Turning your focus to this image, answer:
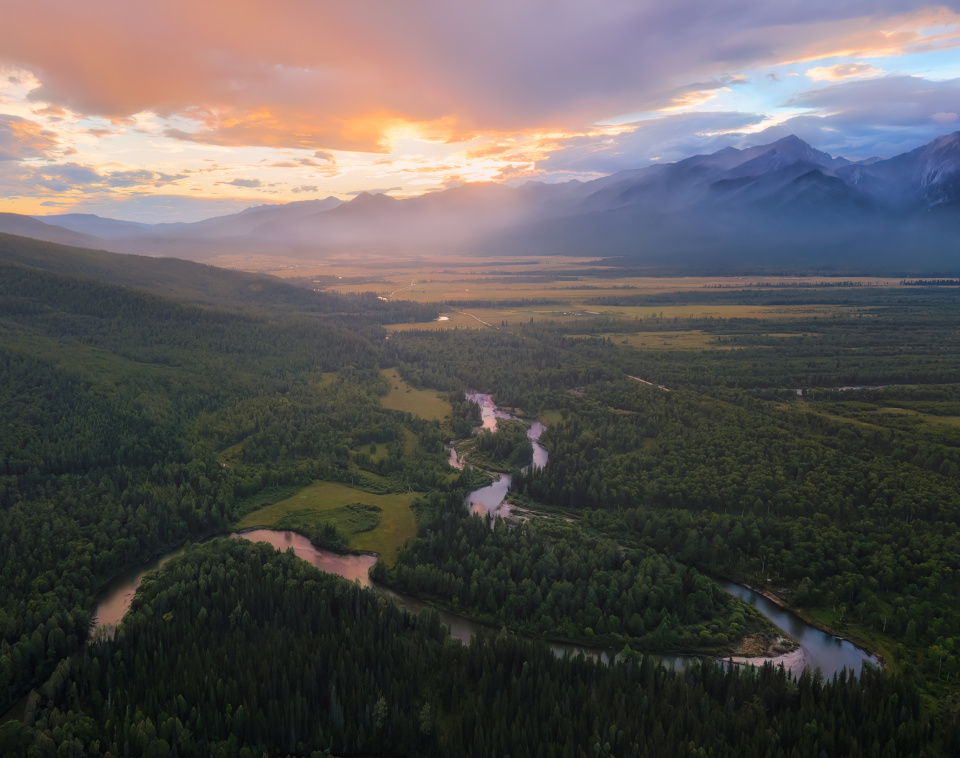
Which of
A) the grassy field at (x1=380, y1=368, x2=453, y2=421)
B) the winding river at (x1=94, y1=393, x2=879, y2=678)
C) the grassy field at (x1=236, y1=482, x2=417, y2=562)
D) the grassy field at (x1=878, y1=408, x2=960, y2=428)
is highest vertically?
the grassy field at (x1=380, y1=368, x2=453, y2=421)

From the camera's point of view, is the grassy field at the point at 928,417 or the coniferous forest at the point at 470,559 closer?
the coniferous forest at the point at 470,559

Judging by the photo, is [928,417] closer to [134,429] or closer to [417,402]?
[417,402]

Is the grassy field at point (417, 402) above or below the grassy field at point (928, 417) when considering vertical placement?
above

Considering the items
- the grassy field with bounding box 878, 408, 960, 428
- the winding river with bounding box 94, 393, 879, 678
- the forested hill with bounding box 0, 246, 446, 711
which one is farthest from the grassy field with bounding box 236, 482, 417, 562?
the grassy field with bounding box 878, 408, 960, 428

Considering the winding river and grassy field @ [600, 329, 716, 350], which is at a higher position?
grassy field @ [600, 329, 716, 350]

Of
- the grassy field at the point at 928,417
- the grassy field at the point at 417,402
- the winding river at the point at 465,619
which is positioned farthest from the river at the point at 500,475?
the grassy field at the point at 928,417

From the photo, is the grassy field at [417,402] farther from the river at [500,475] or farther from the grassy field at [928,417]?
the grassy field at [928,417]

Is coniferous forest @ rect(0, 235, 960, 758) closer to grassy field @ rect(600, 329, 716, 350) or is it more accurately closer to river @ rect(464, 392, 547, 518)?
river @ rect(464, 392, 547, 518)
